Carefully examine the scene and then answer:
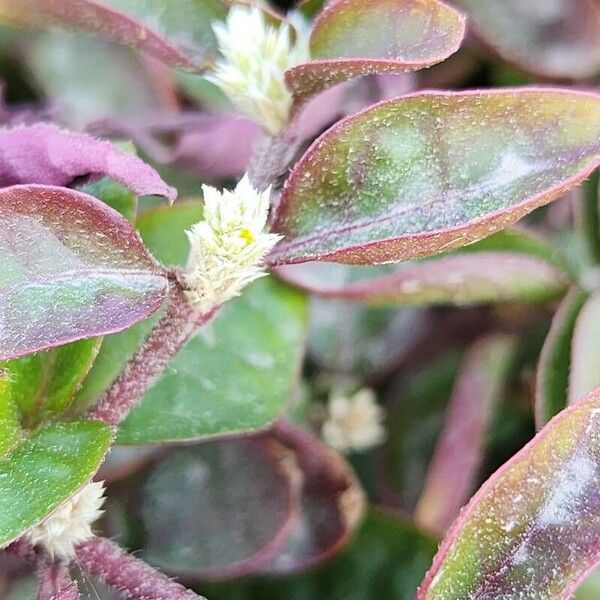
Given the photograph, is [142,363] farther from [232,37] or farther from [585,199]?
[585,199]

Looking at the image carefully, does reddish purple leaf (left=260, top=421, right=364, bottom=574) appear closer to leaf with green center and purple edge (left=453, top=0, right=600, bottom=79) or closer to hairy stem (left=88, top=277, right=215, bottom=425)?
hairy stem (left=88, top=277, right=215, bottom=425)

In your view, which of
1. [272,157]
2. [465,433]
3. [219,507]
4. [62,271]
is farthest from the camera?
[465,433]

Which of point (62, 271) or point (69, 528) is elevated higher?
point (62, 271)

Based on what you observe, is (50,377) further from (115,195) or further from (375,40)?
(375,40)

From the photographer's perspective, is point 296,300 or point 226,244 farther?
point 296,300

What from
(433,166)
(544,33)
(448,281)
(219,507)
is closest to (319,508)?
(219,507)

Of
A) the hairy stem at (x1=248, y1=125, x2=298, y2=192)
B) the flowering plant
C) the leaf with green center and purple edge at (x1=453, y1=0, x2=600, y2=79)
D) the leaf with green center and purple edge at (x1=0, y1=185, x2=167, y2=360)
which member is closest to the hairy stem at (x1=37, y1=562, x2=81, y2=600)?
the flowering plant
